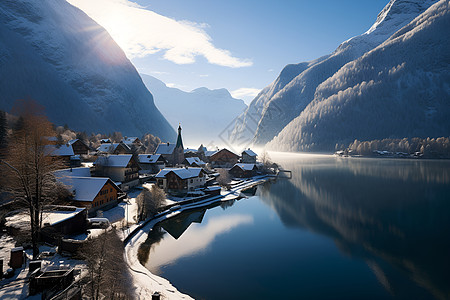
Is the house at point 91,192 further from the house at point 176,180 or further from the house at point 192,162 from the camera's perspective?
the house at point 192,162

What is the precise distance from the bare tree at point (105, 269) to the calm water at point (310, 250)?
318cm

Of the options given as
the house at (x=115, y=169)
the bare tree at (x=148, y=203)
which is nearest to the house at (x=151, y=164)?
the house at (x=115, y=169)

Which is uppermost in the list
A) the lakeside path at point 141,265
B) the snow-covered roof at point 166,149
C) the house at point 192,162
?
the snow-covered roof at point 166,149

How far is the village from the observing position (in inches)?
577

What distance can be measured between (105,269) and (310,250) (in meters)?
21.5

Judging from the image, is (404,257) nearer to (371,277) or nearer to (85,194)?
(371,277)

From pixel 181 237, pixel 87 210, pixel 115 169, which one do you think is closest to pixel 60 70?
pixel 115 169

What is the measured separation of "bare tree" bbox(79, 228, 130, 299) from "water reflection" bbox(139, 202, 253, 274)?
3102 millimetres

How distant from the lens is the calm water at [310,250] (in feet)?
65.4

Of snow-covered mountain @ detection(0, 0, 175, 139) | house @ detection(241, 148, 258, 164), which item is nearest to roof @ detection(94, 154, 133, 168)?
house @ detection(241, 148, 258, 164)

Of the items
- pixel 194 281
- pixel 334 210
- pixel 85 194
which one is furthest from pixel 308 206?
pixel 85 194

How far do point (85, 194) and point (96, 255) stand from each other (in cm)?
2042

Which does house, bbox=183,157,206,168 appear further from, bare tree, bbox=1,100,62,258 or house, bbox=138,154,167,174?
bare tree, bbox=1,100,62,258

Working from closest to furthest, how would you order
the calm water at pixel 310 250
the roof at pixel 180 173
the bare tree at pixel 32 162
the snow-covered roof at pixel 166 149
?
the bare tree at pixel 32 162
the calm water at pixel 310 250
the roof at pixel 180 173
the snow-covered roof at pixel 166 149
